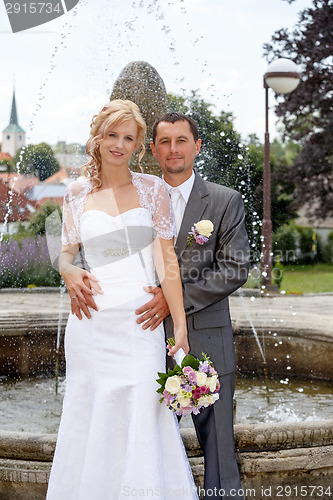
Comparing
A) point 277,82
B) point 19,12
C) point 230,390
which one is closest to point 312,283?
point 277,82

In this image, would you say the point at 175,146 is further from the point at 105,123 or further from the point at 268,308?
the point at 268,308

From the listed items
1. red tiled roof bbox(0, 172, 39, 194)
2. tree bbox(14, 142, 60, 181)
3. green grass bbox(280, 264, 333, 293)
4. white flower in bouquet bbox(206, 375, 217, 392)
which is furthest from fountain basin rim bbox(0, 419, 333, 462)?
tree bbox(14, 142, 60, 181)

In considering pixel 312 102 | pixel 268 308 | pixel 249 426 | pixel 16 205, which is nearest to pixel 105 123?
pixel 249 426

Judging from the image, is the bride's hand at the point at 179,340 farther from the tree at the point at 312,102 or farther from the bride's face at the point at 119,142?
the tree at the point at 312,102

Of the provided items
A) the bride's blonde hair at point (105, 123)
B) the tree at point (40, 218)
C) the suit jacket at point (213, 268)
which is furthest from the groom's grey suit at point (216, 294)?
the tree at point (40, 218)

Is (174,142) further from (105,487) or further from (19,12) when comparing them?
(19,12)

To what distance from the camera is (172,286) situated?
3.01 meters

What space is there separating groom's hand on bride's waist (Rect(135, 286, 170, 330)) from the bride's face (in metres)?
0.64

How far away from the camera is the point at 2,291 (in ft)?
43.6

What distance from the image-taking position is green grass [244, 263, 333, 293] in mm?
18100

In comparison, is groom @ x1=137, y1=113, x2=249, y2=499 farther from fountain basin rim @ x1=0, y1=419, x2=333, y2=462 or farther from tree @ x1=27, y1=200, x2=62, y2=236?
tree @ x1=27, y1=200, x2=62, y2=236

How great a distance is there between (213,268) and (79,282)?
662mm

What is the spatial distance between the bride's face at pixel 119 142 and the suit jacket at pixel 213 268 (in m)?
0.39

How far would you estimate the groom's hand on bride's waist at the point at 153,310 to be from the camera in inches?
119
